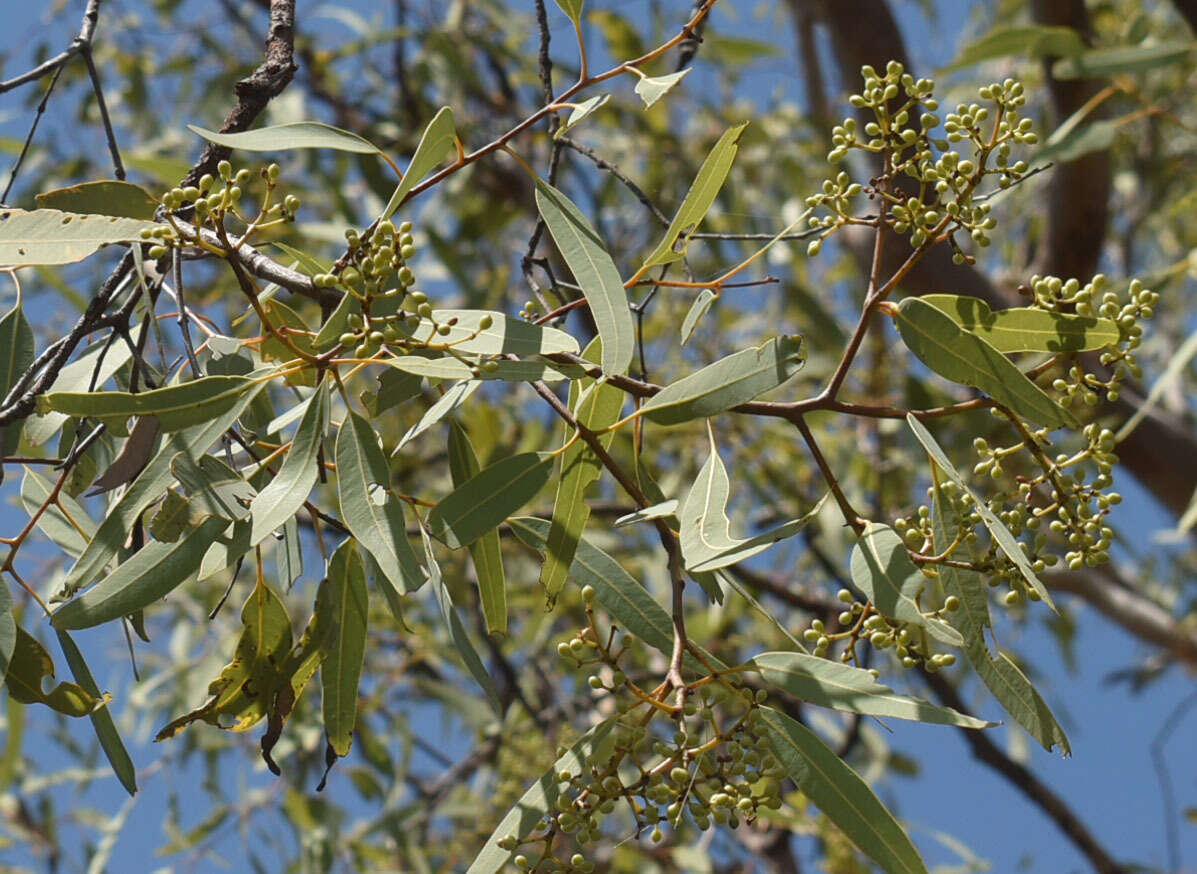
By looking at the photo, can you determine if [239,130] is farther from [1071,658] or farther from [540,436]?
[1071,658]

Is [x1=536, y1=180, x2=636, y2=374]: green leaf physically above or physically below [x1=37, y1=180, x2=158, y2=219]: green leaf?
below

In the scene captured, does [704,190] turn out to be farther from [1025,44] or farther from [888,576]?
[1025,44]

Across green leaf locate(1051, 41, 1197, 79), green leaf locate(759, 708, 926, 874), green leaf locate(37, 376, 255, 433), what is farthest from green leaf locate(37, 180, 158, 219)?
green leaf locate(1051, 41, 1197, 79)

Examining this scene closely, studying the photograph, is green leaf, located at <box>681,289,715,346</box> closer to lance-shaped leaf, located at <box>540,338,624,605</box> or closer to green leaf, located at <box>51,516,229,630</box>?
lance-shaped leaf, located at <box>540,338,624,605</box>

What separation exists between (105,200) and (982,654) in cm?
58

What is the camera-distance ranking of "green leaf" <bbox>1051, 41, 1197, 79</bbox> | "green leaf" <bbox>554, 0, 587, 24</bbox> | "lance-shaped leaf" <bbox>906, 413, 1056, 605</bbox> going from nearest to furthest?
"lance-shaped leaf" <bbox>906, 413, 1056, 605</bbox> → "green leaf" <bbox>554, 0, 587, 24</bbox> → "green leaf" <bbox>1051, 41, 1197, 79</bbox>

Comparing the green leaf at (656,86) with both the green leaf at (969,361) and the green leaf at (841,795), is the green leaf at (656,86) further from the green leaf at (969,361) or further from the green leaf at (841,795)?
the green leaf at (841,795)

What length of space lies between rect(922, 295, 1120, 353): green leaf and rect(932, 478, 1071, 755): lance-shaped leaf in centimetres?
10

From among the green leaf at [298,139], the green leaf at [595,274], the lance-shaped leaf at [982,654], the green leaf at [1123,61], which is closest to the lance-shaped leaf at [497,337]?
the green leaf at [595,274]

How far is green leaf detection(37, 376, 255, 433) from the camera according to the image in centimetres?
67

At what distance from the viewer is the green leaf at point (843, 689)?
0.69m

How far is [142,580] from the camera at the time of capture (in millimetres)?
713

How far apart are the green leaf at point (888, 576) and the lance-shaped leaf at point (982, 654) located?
42 millimetres

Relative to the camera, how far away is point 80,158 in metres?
3.13
